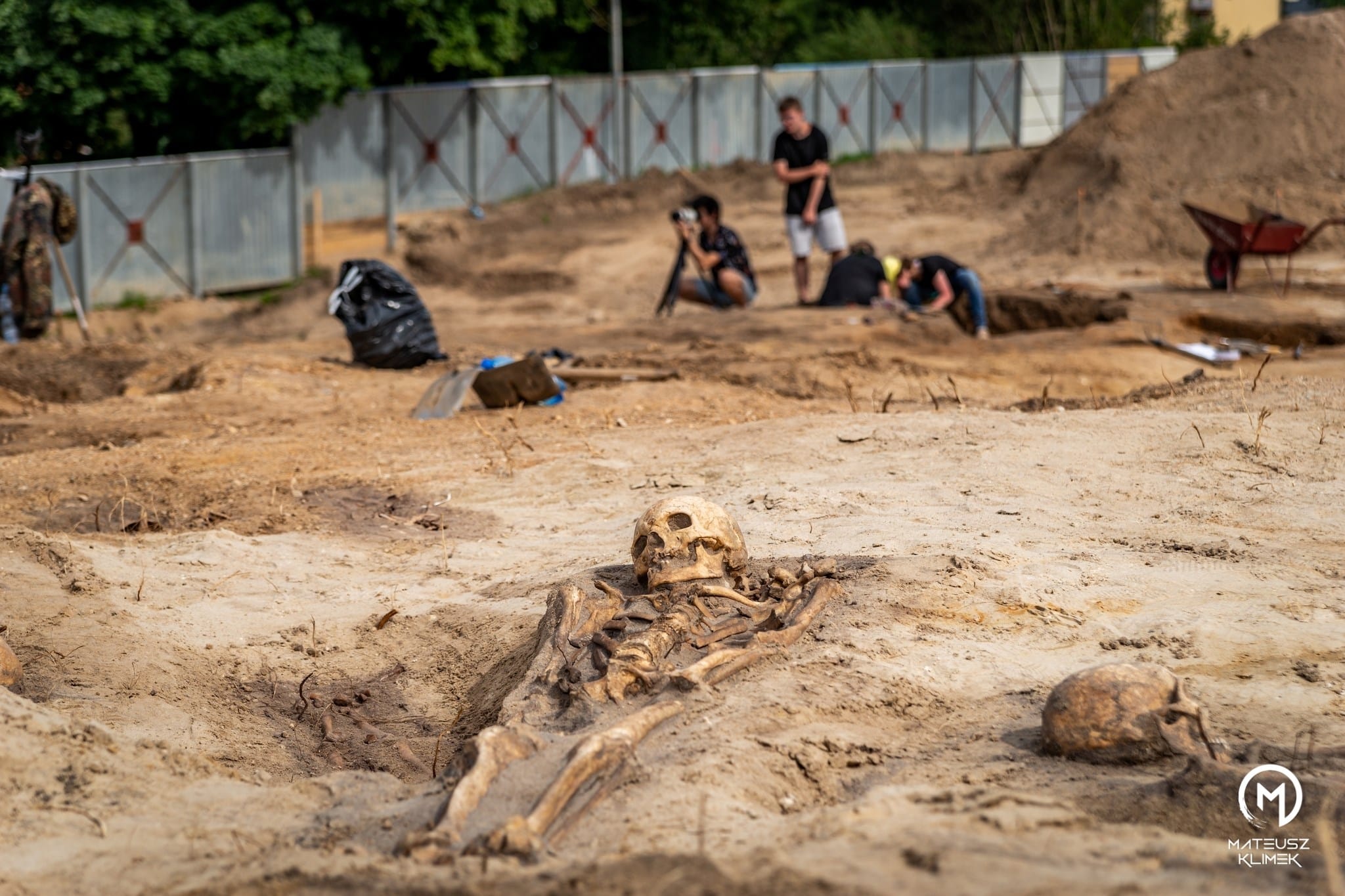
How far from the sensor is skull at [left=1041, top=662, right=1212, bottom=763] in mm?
3701

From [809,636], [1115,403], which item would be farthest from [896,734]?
[1115,403]

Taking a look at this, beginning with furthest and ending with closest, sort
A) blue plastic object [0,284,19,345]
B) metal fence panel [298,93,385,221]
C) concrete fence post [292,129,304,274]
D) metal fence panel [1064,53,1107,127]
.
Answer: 1. metal fence panel [1064,53,1107,127]
2. metal fence panel [298,93,385,221]
3. concrete fence post [292,129,304,274]
4. blue plastic object [0,284,19,345]

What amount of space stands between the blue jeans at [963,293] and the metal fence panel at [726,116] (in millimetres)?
11452

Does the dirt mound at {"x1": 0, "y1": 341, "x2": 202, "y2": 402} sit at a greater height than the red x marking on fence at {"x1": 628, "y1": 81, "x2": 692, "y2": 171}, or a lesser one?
lesser

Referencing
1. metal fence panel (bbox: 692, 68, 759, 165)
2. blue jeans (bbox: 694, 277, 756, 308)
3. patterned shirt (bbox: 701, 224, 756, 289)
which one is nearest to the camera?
patterned shirt (bbox: 701, 224, 756, 289)

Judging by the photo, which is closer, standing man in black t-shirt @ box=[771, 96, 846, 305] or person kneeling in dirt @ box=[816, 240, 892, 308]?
person kneeling in dirt @ box=[816, 240, 892, 308]

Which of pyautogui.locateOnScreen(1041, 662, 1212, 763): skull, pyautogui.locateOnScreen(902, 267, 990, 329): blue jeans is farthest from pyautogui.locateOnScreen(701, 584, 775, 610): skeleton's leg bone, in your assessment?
pyautogui.locateOnScreen(902, 267, 990, 329): blue jeans

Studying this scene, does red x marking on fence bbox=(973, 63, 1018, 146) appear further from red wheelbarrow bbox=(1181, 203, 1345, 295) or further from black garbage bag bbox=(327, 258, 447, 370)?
black garbage bag bbox=(327, 258, 447, 370)

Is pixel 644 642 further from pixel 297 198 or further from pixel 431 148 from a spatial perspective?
pixel 431 148

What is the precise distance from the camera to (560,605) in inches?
189

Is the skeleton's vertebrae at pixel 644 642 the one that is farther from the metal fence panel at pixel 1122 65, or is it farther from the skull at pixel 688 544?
the metal fence panel at pixel 1122 65

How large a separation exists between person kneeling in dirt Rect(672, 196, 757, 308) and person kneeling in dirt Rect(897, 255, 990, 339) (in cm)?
161

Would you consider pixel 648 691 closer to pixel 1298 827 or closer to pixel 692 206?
pixel 1298 827

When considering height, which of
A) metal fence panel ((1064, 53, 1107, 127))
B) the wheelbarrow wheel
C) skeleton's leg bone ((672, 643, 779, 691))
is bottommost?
skeleton's leg bone ((672, 643, 779, 691))
